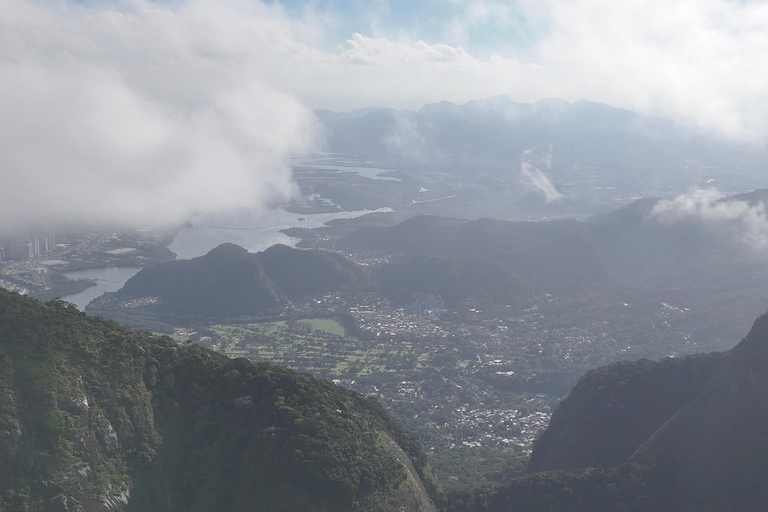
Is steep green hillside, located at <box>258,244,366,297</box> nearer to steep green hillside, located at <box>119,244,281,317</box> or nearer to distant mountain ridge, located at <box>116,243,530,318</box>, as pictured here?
distant mountain ridge, located at <box>116,243,530,318</box>

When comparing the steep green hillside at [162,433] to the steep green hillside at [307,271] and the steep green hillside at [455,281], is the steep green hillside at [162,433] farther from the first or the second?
the steep green hillside at [307,271]

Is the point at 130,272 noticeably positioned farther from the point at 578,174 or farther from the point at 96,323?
the point at 578,174

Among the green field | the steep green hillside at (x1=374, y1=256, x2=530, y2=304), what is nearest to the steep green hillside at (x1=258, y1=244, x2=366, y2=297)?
the steep green hillside at (x1=374, y1=256, x2=530, y2=304)

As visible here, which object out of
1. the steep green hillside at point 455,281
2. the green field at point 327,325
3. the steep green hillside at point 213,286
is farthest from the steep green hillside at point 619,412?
the steep green hillside at point 213,286

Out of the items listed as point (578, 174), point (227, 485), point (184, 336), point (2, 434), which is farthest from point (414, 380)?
point (578, 174)

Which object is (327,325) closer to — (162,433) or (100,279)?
(100,279)

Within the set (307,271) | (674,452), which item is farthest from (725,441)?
(307,271)

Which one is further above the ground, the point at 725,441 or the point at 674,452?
the point at 725,441
